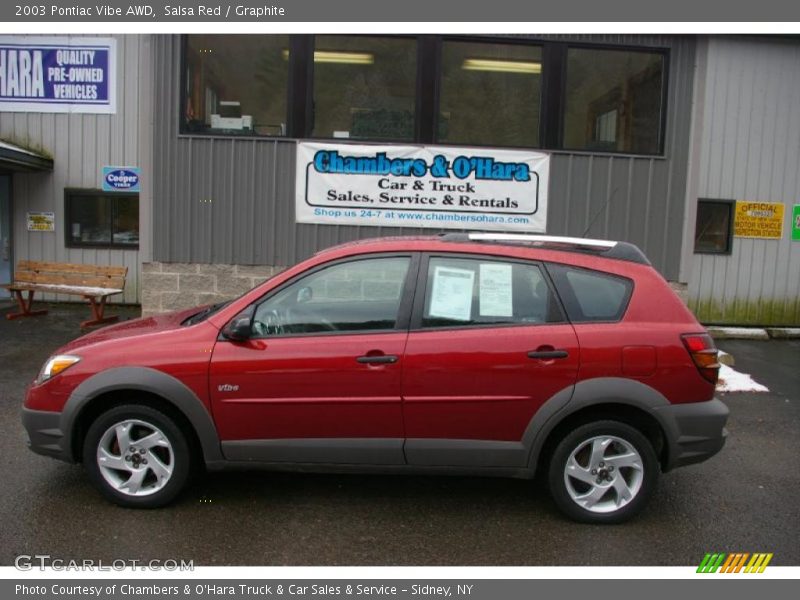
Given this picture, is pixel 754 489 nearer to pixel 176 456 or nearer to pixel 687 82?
pixel 176 456

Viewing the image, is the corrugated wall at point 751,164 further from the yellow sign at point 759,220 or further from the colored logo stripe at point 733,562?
the colored logo stripe at point 733,562

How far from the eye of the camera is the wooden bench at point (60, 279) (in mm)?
10422

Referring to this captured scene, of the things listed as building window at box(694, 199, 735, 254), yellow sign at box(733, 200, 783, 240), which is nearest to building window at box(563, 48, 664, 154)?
building window at box(694, 199, 735, 254)

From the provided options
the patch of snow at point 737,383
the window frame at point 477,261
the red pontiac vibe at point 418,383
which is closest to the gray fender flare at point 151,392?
the red pontiac vibe at point 418,383

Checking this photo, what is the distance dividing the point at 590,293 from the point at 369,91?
5.69 meters

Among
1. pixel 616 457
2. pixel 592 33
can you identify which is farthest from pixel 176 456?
pixel 592 33

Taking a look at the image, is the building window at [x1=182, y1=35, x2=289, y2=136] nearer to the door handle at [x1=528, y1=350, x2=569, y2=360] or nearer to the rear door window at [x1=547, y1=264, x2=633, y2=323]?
the rear door window at [x1=547, y1=264, x2=633, y2=323]

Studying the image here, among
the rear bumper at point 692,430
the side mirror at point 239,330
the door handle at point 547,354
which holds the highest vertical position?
the side mirror at point 239,330

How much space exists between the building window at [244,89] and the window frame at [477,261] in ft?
17.4


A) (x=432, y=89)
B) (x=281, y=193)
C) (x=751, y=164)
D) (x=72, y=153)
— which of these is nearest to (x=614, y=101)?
(x=432, y=89)

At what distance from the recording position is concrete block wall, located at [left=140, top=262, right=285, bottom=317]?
8.58 m

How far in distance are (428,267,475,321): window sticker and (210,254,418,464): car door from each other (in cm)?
15

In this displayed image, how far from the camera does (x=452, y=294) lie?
3.85 meters

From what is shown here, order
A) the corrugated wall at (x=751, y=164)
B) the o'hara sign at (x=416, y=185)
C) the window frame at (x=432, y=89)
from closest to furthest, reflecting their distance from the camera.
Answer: the window frame at (x=432, y=89)
the o'hara sign at (x=416, y=185)
the corrugated wall at (x=751, y=164)
